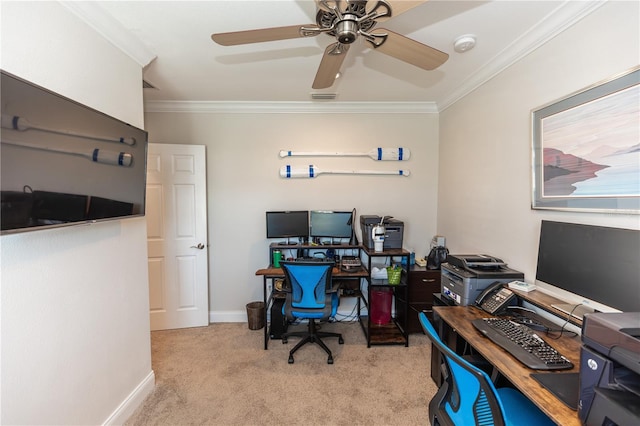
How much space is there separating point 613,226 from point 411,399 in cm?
168

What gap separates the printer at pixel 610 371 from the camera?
792 millimetres

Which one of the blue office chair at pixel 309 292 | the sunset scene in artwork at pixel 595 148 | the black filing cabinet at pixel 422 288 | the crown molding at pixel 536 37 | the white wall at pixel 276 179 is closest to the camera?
the sunset scene in artwork at pixel 595 148

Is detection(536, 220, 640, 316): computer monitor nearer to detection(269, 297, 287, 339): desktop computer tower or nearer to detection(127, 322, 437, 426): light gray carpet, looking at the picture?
detection(127, 322, 437, 426): light gray carpet

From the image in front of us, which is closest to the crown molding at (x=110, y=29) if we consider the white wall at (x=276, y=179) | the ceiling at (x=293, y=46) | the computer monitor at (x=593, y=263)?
the ceiling at (x=293, y=46)

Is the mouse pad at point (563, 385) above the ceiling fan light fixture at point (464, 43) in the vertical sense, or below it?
below

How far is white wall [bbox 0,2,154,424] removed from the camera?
3.86 ft

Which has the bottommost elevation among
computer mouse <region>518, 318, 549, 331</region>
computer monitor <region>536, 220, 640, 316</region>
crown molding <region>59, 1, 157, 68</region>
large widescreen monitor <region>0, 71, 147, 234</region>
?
computer mouse <region>518, 318, 549, 331</region>

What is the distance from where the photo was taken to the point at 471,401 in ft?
3.65

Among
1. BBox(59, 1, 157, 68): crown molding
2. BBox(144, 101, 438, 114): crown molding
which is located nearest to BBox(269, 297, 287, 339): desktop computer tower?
BBox(144, 101, 438, 114): crown molding

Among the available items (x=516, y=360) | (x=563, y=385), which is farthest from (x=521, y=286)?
(x=563, y=385)

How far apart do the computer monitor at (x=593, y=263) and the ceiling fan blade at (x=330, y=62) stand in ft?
4.96

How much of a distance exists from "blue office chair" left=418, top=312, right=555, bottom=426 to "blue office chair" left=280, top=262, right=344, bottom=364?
3.91 feet

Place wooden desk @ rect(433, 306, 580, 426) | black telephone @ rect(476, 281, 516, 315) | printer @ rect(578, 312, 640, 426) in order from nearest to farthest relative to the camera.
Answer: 1. printer @ rect(578, 312, 640, 426)
2. wooden desk @ rect(433, 306, 580, 426)
3. black telephone @ rect(476, 281, 516, 315)

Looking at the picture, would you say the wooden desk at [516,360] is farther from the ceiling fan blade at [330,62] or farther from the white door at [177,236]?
the white door at [177,236]
